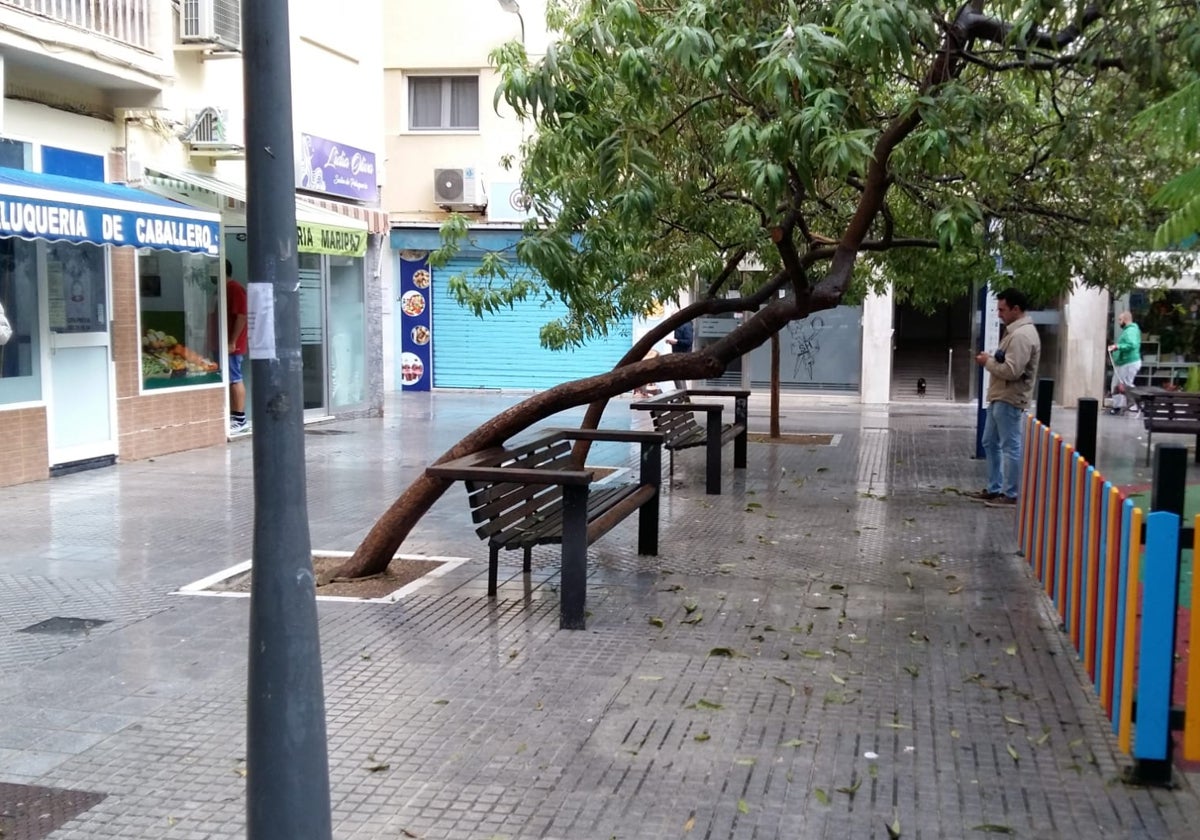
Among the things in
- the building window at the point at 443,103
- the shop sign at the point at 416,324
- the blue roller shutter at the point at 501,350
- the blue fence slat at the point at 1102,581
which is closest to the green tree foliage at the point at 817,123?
the blue fence slat at the point at 1102,581

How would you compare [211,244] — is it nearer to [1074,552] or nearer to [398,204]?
[1074,552]

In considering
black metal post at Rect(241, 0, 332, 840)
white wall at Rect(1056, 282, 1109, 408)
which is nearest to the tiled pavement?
black metal post at Rect(241, 0, 332, 840)

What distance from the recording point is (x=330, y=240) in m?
16.4

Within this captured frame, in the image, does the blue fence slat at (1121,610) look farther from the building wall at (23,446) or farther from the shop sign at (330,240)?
the shop sign at (330,240)

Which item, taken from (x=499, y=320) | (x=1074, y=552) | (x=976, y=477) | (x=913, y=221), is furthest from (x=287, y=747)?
(x=499, y=320)

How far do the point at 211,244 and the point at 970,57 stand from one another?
869 cm

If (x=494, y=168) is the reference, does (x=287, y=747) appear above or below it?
below

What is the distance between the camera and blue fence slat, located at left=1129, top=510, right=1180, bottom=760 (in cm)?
456

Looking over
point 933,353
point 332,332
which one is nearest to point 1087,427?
point 332,332

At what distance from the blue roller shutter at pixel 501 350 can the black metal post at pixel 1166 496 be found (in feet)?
66.5

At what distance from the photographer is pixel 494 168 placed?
24562mm

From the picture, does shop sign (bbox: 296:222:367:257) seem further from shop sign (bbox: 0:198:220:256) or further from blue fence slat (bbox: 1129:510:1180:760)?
blue fence slat (bbox: 1129:510:1180:760)

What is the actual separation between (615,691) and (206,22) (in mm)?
11043

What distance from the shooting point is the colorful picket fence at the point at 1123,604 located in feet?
15.0
